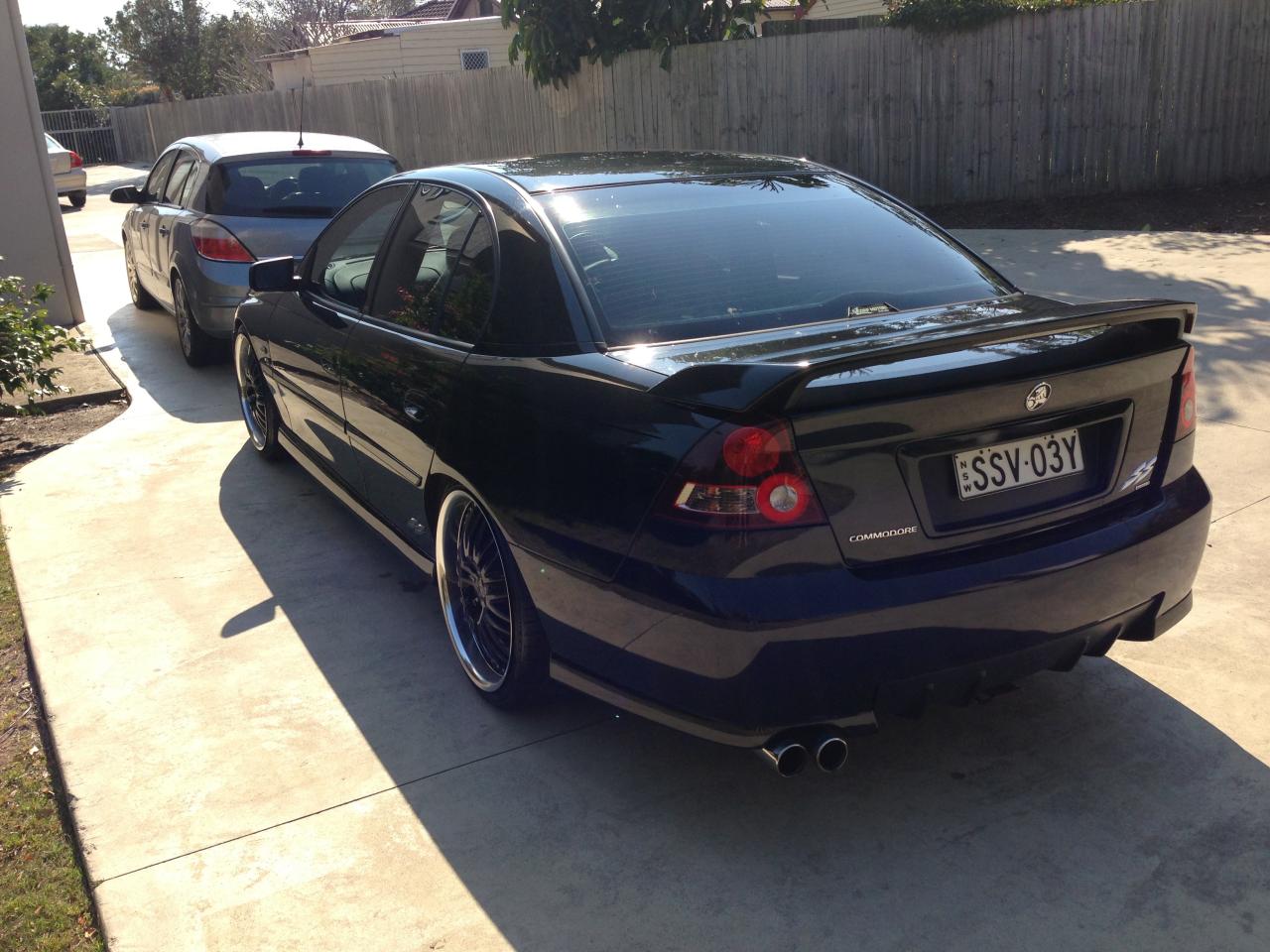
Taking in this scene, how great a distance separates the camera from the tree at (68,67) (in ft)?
164

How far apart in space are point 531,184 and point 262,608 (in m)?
2.00

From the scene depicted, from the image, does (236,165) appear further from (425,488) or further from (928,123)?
(928,123)

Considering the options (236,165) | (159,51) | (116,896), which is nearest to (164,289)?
(236,165)

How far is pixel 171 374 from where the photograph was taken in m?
8.98

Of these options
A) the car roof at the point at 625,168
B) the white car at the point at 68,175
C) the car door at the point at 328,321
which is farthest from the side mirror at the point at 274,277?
the white car at the point at 68,175

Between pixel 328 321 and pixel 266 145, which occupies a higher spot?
pixel 266 145

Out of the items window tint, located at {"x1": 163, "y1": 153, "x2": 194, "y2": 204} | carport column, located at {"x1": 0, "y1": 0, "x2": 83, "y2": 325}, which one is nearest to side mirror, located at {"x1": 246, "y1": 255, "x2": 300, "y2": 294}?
window tint, located at {"x1": 163, "y1": 153, "x2": 194, "y2": 204}

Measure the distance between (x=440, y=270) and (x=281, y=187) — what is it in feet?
16.6

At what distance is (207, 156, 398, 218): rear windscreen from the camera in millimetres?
8688

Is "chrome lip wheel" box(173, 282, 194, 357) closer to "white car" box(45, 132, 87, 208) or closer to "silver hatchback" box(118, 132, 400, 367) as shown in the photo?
"silver hatchback" box(118, 132, 400, 367)

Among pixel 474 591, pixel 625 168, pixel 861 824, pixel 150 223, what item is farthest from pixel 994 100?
pixel 861 824

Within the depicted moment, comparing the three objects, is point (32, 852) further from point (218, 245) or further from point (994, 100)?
point (994, 100)

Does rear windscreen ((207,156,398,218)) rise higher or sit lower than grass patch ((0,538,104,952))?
higher

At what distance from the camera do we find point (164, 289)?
31.6 feet
